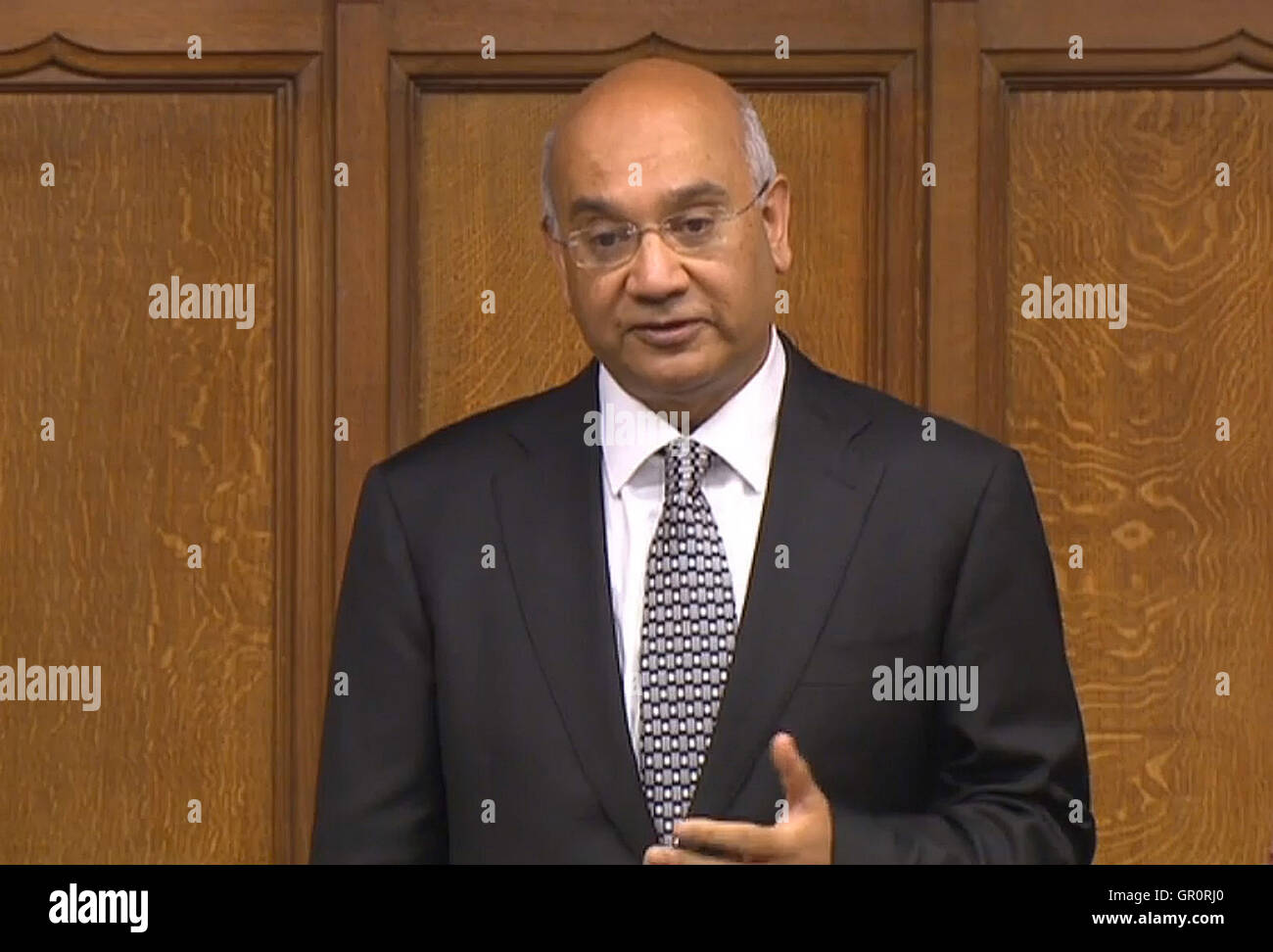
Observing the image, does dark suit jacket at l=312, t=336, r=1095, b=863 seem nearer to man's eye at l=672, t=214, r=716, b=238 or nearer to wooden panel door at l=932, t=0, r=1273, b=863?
man's eye at l=672, t=214, r=716, b=238

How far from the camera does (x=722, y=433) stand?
1857mm

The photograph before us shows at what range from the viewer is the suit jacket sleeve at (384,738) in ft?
5.82

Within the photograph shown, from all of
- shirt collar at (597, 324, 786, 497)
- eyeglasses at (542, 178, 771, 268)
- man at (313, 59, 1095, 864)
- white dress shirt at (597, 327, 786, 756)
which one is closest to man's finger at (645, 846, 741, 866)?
man at (313, 59, 1095, 864)

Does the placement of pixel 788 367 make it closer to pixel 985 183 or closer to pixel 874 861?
pixel 874 861

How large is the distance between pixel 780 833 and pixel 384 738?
0.38m

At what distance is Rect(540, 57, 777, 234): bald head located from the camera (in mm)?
1812

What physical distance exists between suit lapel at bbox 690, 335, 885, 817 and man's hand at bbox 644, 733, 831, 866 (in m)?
0.12

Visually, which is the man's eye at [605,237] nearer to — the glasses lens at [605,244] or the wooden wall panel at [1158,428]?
the glasses lens at [605,244]

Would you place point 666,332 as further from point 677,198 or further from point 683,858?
point 683,858

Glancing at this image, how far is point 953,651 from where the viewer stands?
178 cm

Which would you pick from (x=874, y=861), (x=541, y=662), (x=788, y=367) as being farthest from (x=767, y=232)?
(x=874, y=861)

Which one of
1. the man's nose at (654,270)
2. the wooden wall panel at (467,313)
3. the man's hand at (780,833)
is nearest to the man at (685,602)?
the man's nose at (654,270)

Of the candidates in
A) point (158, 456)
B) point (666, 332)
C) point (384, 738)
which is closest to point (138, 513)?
point (158, 456)

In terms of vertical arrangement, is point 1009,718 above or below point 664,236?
below
